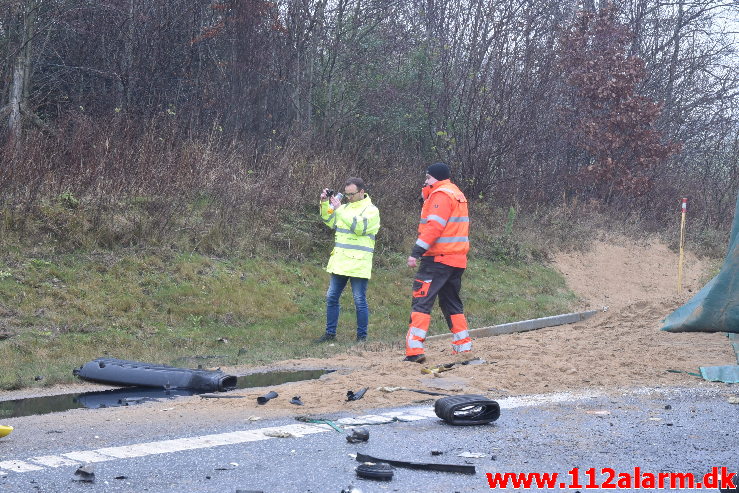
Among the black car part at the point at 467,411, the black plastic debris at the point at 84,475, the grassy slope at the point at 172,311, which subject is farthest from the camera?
A: the grassy slope at the point at 172,311

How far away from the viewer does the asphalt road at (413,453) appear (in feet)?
16.0

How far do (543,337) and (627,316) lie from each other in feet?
5.40

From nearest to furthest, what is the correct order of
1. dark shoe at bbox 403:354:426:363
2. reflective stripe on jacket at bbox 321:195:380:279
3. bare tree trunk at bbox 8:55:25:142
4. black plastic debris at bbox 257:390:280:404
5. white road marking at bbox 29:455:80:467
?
white road marking at bbox 29:455:80:467, black plastic debris at bbox 257:390:280:404, dark shoe at bbox 403:354:426:363, reflective stripe on jacket at bbox 321:195:380:279, bare tree trunk at bbox 8:55:25:142

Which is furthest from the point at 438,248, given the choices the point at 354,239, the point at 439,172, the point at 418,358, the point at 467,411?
the point at 467,411

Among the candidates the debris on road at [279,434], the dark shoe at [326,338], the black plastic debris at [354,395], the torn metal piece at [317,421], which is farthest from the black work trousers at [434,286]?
the debris on road at [279,434]

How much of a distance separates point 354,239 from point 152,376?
410cm

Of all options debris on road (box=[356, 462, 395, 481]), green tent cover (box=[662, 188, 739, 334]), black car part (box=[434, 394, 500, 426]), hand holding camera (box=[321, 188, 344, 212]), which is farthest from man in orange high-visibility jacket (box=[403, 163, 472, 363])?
debris on road (box=[356, 462, 395, 481])

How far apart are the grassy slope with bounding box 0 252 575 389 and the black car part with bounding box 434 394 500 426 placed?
4.31m

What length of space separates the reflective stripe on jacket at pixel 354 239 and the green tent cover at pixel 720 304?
4105 millimetres

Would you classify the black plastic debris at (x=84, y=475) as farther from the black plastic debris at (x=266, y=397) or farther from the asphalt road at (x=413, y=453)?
the black plastic debris at (x=266, y=397)

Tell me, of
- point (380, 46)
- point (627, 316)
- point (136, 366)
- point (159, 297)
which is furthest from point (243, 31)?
point (136, 366)

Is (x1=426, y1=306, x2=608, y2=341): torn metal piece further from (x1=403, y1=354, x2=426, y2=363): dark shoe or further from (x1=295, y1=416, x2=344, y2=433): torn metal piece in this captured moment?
(x1=295, y1=416, x2=344, y2=433): torn metal piece

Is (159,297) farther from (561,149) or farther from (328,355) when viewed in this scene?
(561,149)

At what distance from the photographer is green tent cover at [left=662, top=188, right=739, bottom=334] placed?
1001 cm
